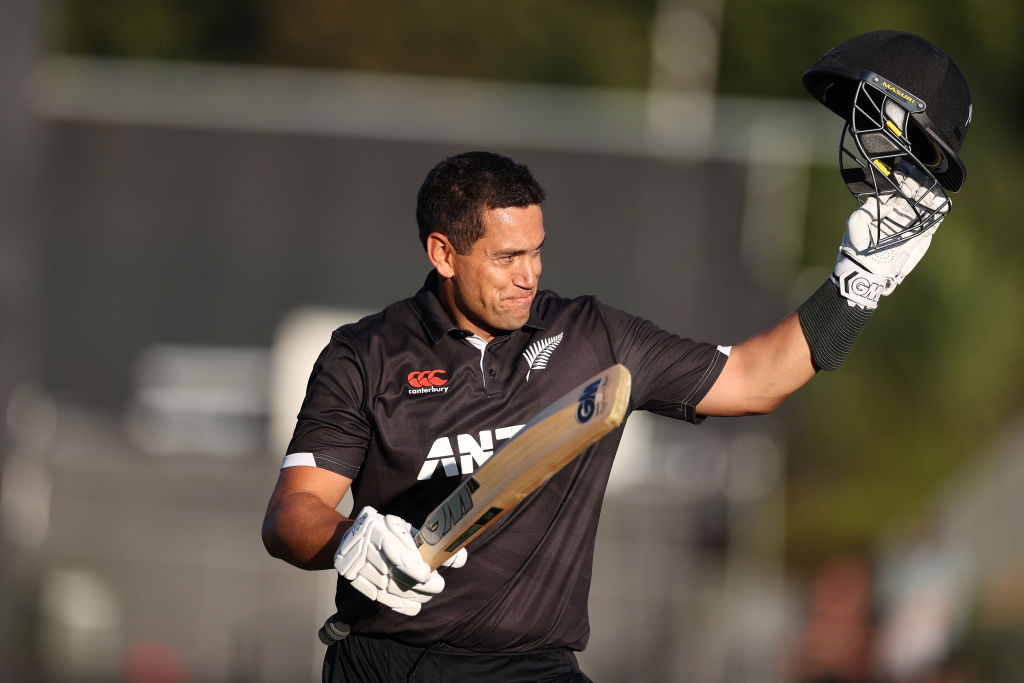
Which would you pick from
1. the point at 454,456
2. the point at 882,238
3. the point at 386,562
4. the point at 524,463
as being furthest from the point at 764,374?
the point at 386,562

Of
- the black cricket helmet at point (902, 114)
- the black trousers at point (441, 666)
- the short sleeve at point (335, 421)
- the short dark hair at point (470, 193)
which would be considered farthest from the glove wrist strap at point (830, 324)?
the short sleeve at point (335, 421)

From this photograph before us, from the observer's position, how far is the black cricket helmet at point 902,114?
379cm

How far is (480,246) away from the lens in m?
3.83

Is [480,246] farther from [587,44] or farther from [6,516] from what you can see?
[587,44]

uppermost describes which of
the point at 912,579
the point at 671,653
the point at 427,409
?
the point at 427,409

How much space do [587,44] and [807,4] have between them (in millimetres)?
3772

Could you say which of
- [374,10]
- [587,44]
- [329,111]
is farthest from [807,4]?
[329,111]

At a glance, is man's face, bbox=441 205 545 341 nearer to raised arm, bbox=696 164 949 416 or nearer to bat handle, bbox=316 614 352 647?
raised arm, bbox=696 164 949 416

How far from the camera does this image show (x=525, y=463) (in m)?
3.25

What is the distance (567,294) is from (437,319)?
9.36m

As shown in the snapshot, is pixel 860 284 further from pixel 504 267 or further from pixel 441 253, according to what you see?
pixel 441 253

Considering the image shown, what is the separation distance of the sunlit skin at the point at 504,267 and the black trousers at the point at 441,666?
0.87m

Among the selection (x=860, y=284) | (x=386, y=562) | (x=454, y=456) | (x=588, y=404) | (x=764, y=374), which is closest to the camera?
(x=588, y=404)

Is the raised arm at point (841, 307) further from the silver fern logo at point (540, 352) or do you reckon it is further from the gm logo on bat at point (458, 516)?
the gm logo on bat at point (458, 516)
